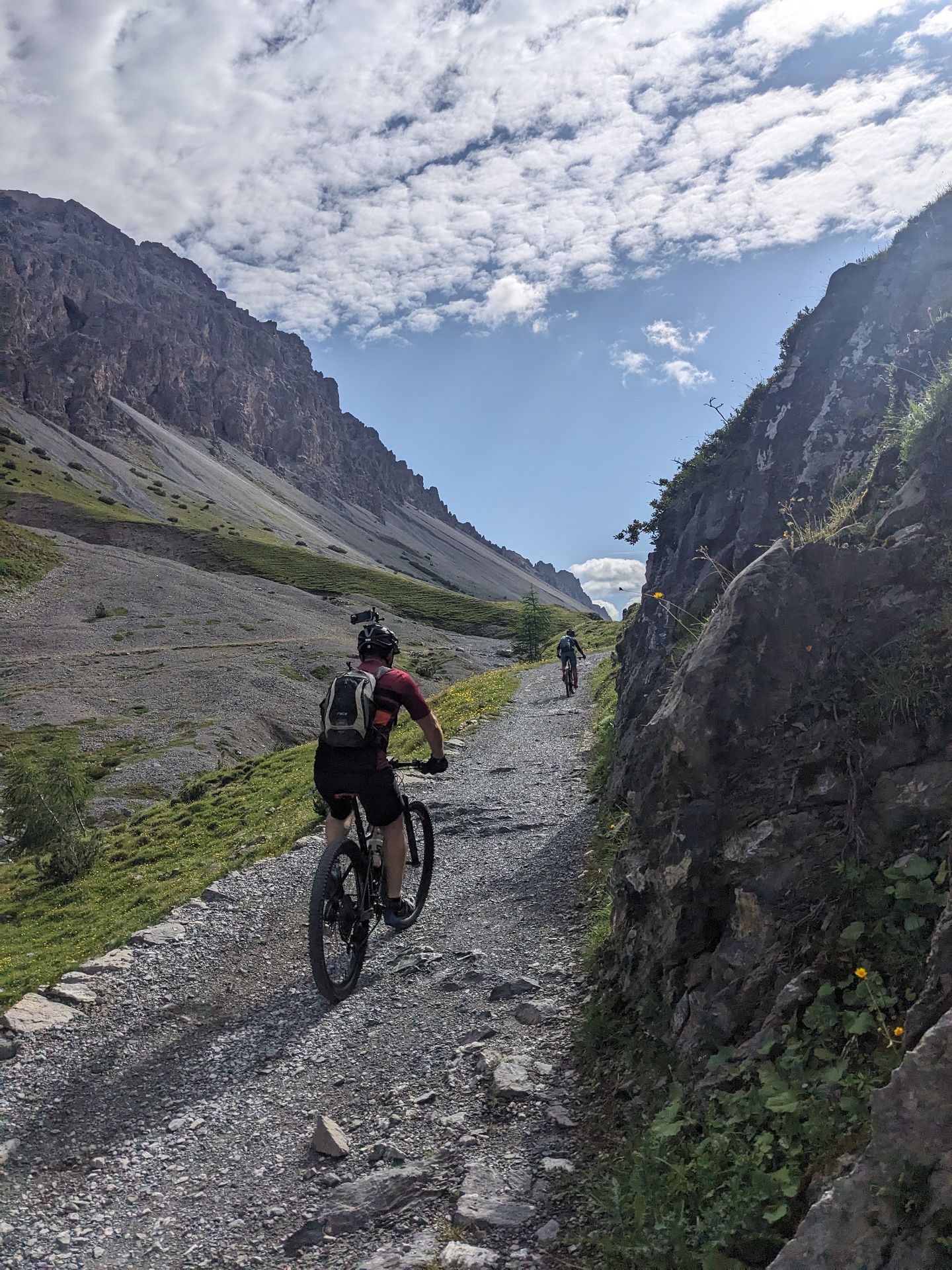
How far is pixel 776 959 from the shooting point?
500cm

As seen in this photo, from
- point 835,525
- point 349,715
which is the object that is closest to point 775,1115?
point 835,525

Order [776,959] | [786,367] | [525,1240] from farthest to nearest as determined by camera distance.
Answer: [786,367] < [776,959] < [525,1240]

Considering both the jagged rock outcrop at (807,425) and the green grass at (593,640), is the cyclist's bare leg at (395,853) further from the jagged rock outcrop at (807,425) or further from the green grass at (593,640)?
the green grass at (593,640)

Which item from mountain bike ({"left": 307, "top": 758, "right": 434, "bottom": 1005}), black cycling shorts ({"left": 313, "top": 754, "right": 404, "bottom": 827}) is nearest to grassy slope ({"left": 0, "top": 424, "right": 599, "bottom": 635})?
mountain bike ({"left": 307, "top": 758, "right": 434, "bottom": 1005})

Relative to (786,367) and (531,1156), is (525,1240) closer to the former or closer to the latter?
(531,1156)

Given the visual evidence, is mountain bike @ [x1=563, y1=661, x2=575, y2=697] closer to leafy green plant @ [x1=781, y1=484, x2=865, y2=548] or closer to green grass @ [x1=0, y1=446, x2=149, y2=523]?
leafy green plant @ [x1=781, y1=484, x2=865, y2=548]

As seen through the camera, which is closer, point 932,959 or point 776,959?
point 932,959

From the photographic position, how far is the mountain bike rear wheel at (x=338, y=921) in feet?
24.0

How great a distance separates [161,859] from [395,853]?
15440 mm

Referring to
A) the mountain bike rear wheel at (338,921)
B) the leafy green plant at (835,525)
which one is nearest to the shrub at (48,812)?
the mountain bike rear wheel at (338,921)

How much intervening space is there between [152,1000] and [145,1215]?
3708 mm

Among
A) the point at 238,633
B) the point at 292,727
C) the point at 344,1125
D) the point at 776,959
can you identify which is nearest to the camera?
the point at 776,959

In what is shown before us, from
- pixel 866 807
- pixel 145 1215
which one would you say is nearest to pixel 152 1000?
pixel 145 1215

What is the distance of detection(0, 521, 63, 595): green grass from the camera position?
8669cm
